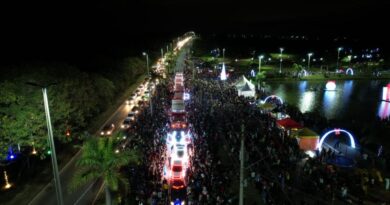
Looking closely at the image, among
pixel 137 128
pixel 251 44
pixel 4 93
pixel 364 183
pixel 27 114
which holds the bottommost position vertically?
pixel 364 183

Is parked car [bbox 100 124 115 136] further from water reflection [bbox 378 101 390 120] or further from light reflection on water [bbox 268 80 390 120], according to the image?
water reflection [bbox 378 101 390 120]

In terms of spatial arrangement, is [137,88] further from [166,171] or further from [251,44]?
[251,44]

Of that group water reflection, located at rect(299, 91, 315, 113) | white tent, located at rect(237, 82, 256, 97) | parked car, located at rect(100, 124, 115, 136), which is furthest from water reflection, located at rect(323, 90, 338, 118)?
parked car, located at rect(100, 124, 115, 136)

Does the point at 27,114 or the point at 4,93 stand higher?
the point at 4,93

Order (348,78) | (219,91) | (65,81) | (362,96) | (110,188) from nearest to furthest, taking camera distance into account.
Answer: (110,188), (65,81), (219,91), (362,96), (348,78)

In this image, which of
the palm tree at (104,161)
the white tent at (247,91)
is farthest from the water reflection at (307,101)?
the palm tree at (104,161)

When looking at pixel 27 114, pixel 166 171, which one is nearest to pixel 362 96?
pixel 166 171
